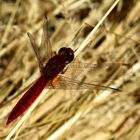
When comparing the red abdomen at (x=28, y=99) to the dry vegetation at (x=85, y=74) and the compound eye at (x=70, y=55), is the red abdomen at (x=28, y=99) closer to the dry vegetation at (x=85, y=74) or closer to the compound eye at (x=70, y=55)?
the compound eye at (x=70, y=55)

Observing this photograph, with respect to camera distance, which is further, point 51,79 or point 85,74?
point 85,74

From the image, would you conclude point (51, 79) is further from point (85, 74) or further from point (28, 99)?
point (85, 74)

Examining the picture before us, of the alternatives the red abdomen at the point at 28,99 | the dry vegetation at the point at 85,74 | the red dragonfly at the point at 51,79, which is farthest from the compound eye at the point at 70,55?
the dry vegetation at the point at 85,74

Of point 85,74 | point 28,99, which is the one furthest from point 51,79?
point 85,74

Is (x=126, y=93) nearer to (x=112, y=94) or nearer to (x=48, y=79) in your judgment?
(x=112, y=94)

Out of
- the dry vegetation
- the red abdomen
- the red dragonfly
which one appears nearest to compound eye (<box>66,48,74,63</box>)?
the red dragonfly

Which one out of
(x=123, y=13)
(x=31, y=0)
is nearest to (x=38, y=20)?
(x=31, y=0)

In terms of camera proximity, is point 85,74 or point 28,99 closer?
point 28,99
